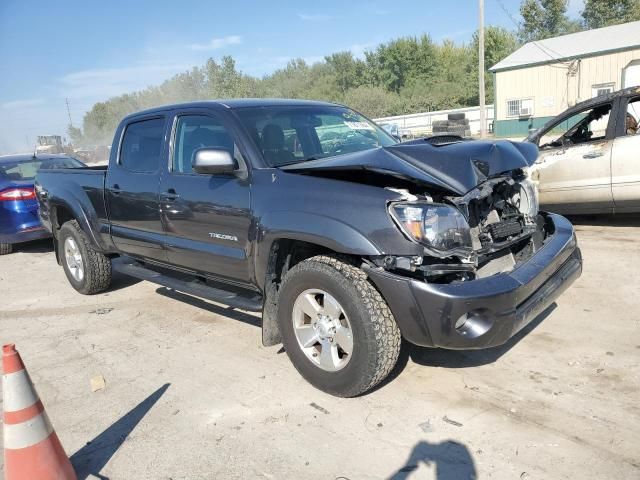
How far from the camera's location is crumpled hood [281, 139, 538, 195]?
292cm

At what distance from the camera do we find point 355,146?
4215 mm

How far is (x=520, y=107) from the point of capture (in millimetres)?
29016

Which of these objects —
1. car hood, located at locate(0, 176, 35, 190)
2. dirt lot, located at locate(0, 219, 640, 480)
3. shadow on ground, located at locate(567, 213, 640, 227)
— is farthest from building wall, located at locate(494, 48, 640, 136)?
car hood, located at locate(0, 176, 35, 190)

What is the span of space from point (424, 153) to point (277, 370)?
180 cm

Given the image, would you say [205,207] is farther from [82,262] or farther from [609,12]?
[609,12]

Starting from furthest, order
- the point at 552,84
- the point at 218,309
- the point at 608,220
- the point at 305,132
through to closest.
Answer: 1. the point at 552,84
2. the point at 608,220
3. the point at 218,309
4. the point at 305,132

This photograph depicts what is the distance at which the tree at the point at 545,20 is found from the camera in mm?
56844

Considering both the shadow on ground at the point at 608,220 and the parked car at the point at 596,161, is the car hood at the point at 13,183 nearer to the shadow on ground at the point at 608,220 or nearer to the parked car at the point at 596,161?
the parked car at the point at 596,161

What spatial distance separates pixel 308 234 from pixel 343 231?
0.85 ft

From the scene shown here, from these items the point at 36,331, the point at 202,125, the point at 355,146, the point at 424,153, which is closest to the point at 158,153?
the point at 202,125

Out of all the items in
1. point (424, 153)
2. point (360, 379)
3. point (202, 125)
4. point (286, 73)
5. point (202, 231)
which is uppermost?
point (286, 73)

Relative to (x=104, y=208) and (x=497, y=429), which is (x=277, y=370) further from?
(x=104, y=208)

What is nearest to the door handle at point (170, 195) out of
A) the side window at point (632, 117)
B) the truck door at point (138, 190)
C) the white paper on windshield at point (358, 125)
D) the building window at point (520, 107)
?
the truck door at point (138, 190)

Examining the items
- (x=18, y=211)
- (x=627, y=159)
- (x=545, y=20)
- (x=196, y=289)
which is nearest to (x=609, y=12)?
(x=545, y=20)
